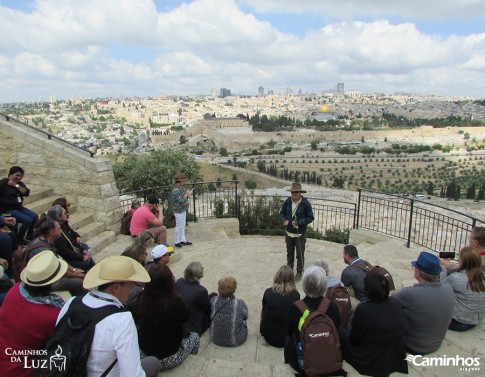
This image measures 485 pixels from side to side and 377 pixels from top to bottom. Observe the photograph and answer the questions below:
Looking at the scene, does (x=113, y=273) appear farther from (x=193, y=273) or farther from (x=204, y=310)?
(x=204, y=310)

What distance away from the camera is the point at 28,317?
7.02 feet

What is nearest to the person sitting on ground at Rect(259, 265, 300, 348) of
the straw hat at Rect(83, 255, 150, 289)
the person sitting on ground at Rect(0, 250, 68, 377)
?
the straw hat at Rect(83, 255, 150, 289)

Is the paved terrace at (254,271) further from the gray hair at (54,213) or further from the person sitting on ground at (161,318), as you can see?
the gray hair at (54,213)

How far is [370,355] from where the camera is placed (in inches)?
111

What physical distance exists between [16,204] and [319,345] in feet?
15.5

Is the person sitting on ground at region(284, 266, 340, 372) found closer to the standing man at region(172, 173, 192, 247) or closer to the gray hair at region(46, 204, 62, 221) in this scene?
the gray hair at region(46, 204, 62, 221)

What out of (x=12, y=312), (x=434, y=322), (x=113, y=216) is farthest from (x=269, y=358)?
(x=113, y=216)

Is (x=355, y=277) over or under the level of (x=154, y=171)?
over

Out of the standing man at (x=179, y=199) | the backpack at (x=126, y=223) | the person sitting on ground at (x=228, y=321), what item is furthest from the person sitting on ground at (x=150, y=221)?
the person sitting on ground at (x=228, y=321)

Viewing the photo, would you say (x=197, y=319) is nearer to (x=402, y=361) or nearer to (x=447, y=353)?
(x=402, y=361)

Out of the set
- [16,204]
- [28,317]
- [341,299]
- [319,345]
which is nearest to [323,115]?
[16,204]

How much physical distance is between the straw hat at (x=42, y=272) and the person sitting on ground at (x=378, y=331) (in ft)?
7.34

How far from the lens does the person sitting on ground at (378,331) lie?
109 inches

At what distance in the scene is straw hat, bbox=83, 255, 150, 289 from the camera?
2156 millimetres
